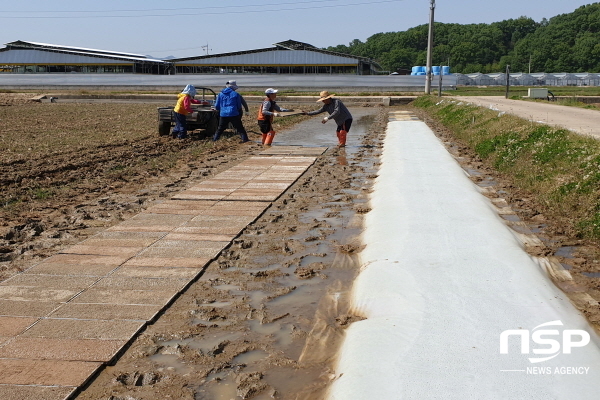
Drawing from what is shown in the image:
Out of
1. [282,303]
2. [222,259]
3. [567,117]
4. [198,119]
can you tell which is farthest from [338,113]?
[282,303]

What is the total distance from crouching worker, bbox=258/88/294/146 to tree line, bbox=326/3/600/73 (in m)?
96.4

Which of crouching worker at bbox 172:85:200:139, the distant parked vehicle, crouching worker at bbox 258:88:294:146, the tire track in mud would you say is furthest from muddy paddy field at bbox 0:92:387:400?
the distant parked vehicle

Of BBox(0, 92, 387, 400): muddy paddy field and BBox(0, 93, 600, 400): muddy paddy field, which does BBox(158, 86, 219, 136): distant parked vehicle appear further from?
BBox(0, 92, 387, 400): muddy paddy field

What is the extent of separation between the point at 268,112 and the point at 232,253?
8827 mm

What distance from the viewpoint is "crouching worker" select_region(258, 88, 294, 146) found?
48.3 feet

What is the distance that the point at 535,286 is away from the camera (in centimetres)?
481

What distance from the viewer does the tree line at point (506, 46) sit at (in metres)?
113

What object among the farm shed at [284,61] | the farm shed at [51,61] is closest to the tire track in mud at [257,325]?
the farm shed at [284,61]

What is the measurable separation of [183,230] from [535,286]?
3.77m

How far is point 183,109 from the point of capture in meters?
16.0

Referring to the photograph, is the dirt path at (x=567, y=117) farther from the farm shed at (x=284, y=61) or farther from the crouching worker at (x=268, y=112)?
the farm shed at (x=284, y=61)

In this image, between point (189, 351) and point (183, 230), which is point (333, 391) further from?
point (183, 230)

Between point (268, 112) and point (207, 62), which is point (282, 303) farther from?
point (207, 62)

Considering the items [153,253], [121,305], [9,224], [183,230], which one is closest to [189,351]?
[121,305]
